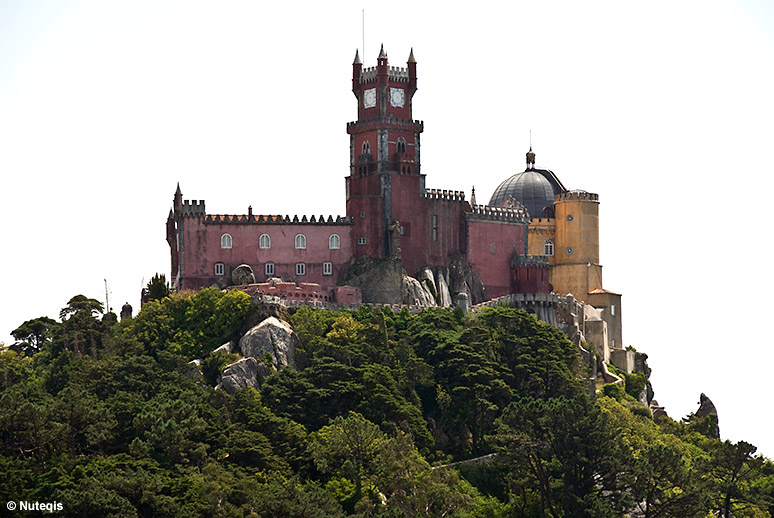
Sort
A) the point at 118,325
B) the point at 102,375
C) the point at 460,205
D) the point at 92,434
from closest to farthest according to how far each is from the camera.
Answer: the point at 92,434 → the point at 102,375 → the point at 118,325 → the point at 460,205

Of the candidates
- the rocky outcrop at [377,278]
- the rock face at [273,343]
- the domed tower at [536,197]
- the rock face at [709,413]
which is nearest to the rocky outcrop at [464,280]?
the rocky outcrop at [377,278]

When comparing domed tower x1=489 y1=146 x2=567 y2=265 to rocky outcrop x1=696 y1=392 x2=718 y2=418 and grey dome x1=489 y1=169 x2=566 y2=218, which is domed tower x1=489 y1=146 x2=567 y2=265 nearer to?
grey dome x1=489 y1=169 x2=566 y2=218

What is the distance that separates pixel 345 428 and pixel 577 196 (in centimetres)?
3956

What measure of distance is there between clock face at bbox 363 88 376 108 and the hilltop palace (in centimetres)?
7

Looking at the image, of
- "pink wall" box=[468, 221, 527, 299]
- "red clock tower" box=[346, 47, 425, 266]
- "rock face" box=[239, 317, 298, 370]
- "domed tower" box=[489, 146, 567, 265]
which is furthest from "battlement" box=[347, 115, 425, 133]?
"rock face" box=[239, 317, 298, 370]

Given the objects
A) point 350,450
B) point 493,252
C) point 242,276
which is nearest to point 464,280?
point 493,252

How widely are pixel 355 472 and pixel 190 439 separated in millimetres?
9911

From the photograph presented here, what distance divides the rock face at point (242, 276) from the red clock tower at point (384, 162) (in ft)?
26.5

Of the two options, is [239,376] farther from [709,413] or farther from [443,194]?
[709,413]

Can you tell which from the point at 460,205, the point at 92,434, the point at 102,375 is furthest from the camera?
the point at 460,205

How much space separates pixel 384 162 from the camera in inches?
5064

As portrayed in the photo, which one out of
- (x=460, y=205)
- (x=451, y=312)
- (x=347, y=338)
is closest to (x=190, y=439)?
(x=347, y=338)

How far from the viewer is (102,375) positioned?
11288 centimetres

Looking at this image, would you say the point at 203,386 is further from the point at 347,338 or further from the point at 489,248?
the point at 489,248
